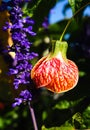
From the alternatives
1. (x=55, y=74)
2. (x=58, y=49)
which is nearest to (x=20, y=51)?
(x=58, y=49)

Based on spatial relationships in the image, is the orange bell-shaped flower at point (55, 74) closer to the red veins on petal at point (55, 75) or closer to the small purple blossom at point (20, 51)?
the red veins on petal at point (55, 75)

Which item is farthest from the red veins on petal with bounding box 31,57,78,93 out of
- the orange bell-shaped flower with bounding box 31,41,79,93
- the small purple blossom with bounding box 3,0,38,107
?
the small purple blossom with bounding box 3,0,38,107

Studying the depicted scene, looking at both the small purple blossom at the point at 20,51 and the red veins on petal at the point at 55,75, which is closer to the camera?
the red veins on petal at the point at 55,75

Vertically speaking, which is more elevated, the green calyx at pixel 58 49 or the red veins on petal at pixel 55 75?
the green calyx at pixel 58 49

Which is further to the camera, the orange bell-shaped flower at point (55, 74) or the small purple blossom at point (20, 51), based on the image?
the small purple blossom at point (20, 51)

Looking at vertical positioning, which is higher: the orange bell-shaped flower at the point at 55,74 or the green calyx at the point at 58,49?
the green calyx at the point at 58,49

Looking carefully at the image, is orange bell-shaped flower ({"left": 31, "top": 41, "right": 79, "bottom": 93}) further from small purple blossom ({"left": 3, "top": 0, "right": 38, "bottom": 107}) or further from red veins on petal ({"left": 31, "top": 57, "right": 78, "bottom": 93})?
small purple blossom ({"left": 3, "top": 0, "right": 38, "bottom": 107})

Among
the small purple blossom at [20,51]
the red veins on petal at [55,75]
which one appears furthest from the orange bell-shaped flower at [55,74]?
the small purple blossom at [20,51]

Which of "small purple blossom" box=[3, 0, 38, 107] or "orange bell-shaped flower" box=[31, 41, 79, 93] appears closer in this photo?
"orange bell-shaped flower" box=[31, 41, 79, 93]

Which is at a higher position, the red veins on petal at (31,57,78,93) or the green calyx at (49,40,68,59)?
the green calyx at (49,40,68,59)
